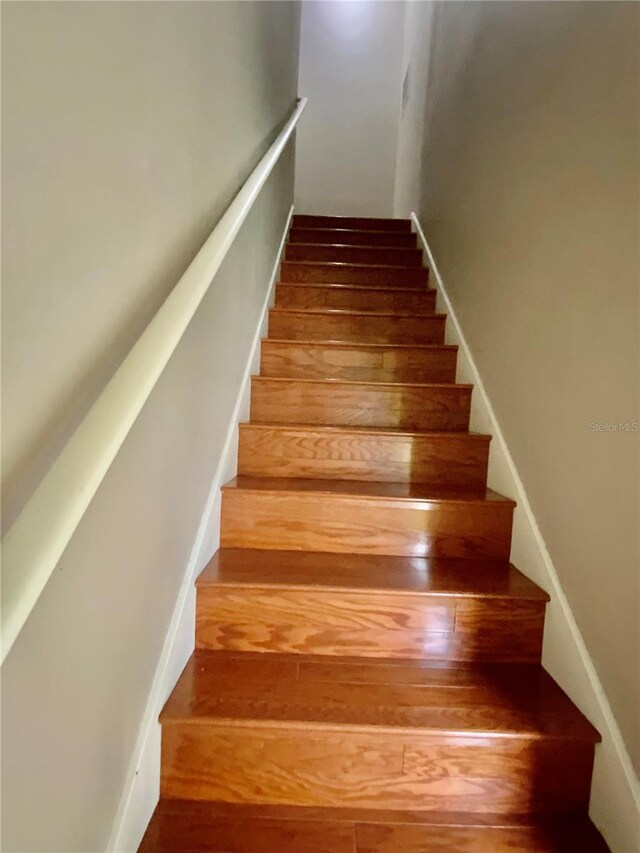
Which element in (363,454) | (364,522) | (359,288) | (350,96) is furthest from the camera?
(350,96)

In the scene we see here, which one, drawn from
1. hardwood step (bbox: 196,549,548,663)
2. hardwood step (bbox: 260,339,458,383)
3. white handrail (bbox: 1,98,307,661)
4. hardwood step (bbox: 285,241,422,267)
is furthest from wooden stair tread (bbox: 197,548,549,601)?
hardwood step (bbox: 285,241,422,267)

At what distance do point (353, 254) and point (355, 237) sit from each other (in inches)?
14.4

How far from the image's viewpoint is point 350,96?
480 cm

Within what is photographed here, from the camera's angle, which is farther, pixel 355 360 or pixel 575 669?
pixel 355 360

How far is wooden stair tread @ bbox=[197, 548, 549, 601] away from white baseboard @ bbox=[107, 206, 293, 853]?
0.23ft

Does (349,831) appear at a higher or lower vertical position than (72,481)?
lower

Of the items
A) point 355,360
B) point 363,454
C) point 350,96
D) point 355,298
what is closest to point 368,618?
point 363,454

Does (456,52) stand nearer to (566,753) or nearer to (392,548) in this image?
Answer: (392,548)

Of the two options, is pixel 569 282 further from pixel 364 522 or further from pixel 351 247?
pixel 351 247

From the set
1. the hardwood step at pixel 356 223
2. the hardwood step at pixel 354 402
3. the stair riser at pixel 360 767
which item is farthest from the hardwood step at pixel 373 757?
the hardwood step at pixel 356 223

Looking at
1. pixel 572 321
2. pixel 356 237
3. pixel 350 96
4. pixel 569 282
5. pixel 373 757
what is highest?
pixel 350 96

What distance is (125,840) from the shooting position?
3.19 feet

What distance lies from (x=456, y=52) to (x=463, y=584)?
2.60 m

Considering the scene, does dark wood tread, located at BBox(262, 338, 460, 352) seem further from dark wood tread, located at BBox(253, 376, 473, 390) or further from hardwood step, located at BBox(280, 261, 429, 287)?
hardwood step, located at BBox(280, 261, 429, 287)
